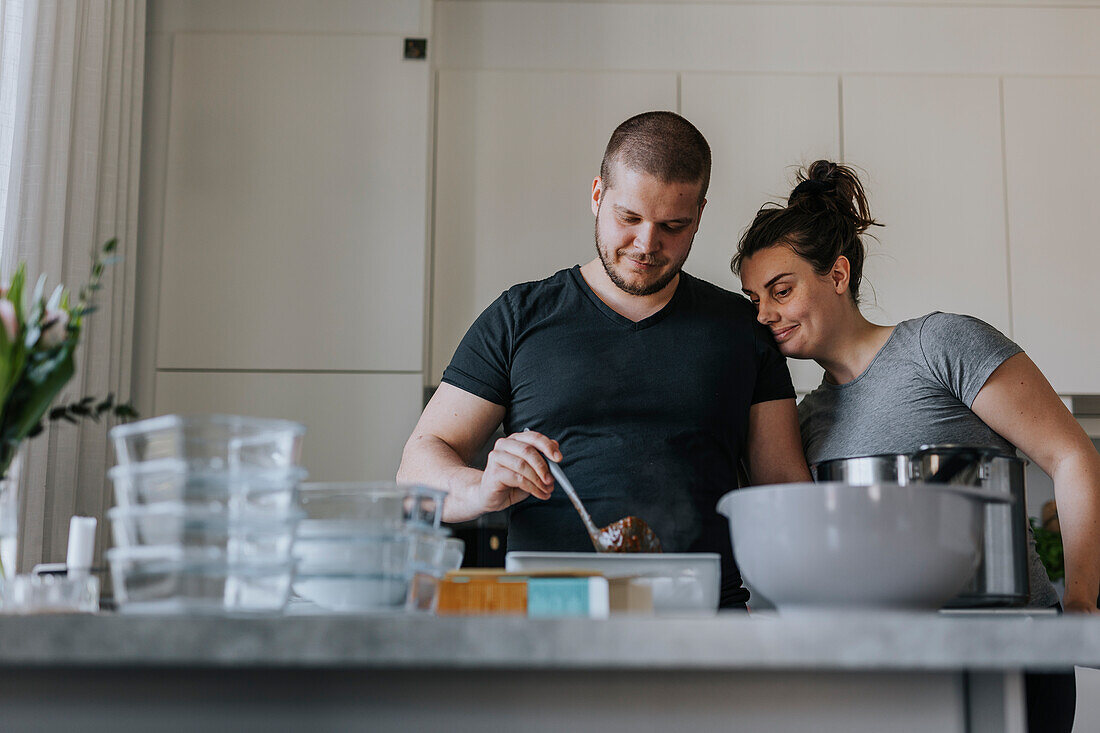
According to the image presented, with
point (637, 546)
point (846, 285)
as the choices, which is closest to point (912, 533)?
point (637, 546)

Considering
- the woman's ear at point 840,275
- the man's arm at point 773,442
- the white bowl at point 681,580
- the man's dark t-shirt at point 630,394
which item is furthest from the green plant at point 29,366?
the woman's ear at point 840,275

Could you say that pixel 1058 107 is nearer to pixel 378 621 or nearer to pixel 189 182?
pixel 189 182

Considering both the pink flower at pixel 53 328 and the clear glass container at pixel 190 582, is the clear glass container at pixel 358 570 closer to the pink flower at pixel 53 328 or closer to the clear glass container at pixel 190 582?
the clear glass container at pixel 190 582

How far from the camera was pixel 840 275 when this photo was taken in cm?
180

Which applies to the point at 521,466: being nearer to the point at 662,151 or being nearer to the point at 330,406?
the point at 662,151

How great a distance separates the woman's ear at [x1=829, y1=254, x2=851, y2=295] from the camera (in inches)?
70.7

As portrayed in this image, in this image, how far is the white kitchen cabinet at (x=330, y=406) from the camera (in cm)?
261

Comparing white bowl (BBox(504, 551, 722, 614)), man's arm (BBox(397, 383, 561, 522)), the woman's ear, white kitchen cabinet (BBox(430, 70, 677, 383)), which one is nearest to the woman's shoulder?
the woman's ear

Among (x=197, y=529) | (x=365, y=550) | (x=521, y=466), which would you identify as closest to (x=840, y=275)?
(x=521, y=466)

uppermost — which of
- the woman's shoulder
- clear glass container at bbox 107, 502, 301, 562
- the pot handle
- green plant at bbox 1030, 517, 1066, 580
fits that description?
the woman's shoulder

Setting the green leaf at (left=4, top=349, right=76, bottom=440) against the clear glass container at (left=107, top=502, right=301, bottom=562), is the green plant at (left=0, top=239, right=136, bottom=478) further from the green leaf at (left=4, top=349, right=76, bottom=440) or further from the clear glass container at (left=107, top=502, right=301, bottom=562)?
the clear glass container at (left=107, top=502, right=301, bottom=562)

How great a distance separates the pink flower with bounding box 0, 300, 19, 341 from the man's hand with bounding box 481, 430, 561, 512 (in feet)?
1.93

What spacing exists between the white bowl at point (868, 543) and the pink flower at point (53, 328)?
20.7 inches

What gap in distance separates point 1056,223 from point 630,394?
1.68m
